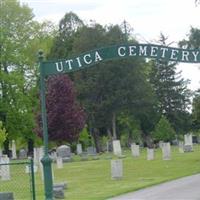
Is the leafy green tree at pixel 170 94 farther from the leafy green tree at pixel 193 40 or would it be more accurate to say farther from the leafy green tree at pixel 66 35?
the leafy green tree at pixel 193 40

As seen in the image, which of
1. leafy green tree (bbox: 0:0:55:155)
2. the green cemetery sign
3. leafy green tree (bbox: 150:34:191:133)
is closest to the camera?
the green cemetery sign

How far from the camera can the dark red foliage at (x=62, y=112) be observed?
2249 inches

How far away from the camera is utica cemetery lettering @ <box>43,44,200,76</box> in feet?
50.3

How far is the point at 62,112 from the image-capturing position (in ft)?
191

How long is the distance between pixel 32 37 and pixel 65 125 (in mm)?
12467

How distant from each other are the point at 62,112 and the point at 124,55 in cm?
4300

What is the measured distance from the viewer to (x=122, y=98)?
7456 centimetres

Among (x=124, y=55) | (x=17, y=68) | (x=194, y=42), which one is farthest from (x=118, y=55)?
(x=17, y=68)

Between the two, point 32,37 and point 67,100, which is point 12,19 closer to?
point 32,37

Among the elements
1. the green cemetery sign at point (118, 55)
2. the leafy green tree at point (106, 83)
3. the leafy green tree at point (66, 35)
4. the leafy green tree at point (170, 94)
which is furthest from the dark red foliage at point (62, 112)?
the green cemetery sign at point (118, 55)

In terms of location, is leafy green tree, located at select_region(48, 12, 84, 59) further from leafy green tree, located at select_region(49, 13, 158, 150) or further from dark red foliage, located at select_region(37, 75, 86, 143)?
dark red foliage, located at select_region(37, 75, 86, 143)

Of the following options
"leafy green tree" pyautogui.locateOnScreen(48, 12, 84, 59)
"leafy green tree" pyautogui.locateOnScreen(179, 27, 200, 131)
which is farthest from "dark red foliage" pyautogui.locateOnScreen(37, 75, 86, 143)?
"leafy green tree" pyautogui.locateOnScreen(179, 27, 200, 131)

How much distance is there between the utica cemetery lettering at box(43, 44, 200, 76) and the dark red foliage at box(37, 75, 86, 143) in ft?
135

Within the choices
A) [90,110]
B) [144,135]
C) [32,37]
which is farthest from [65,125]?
[144,135]
